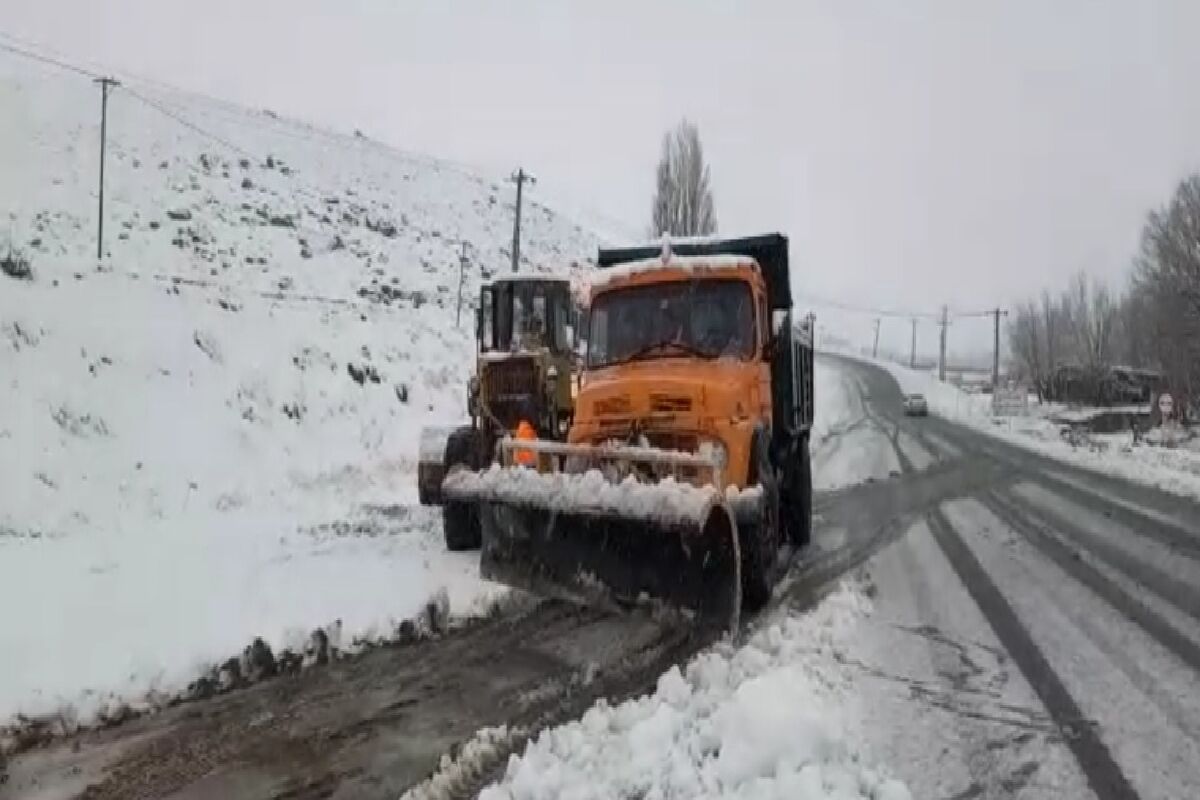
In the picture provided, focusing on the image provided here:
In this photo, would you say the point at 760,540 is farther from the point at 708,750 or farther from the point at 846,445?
the point at 846,445

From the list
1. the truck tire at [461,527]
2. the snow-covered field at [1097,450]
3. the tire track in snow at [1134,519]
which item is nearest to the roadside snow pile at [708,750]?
the truck tire at [461,527]

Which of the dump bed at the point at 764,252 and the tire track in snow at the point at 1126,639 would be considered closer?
the tire track in snow at the point at 1126,639

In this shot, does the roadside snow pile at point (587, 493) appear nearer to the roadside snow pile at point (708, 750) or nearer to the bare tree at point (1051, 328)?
the roadside snow pile at point (708, 750)

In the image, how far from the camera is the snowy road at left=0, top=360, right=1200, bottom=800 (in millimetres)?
4453

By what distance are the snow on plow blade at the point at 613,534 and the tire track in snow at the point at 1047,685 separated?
1.93 m

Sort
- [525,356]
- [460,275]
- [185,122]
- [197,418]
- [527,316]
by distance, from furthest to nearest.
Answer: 1. [185,122]
2. [460,275]
3. [197,418]
4. [527,316]
5. [525,356]

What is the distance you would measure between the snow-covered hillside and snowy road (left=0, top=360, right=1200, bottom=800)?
691mm

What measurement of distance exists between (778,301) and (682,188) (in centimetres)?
3415

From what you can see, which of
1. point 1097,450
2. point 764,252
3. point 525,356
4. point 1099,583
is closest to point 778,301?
point 764,252

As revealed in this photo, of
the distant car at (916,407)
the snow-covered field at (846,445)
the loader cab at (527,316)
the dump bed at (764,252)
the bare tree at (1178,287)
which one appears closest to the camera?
the dump bed at (764,252)

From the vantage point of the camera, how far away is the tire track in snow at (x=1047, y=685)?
14.6 feet

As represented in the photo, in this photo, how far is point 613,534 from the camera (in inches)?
267

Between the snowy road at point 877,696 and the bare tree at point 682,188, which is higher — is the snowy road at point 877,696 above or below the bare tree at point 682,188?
below

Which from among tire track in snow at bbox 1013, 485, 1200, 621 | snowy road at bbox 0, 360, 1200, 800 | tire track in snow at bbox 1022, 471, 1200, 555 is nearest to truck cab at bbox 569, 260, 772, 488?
snowy road at bbox 0, 360, 1200, 800
